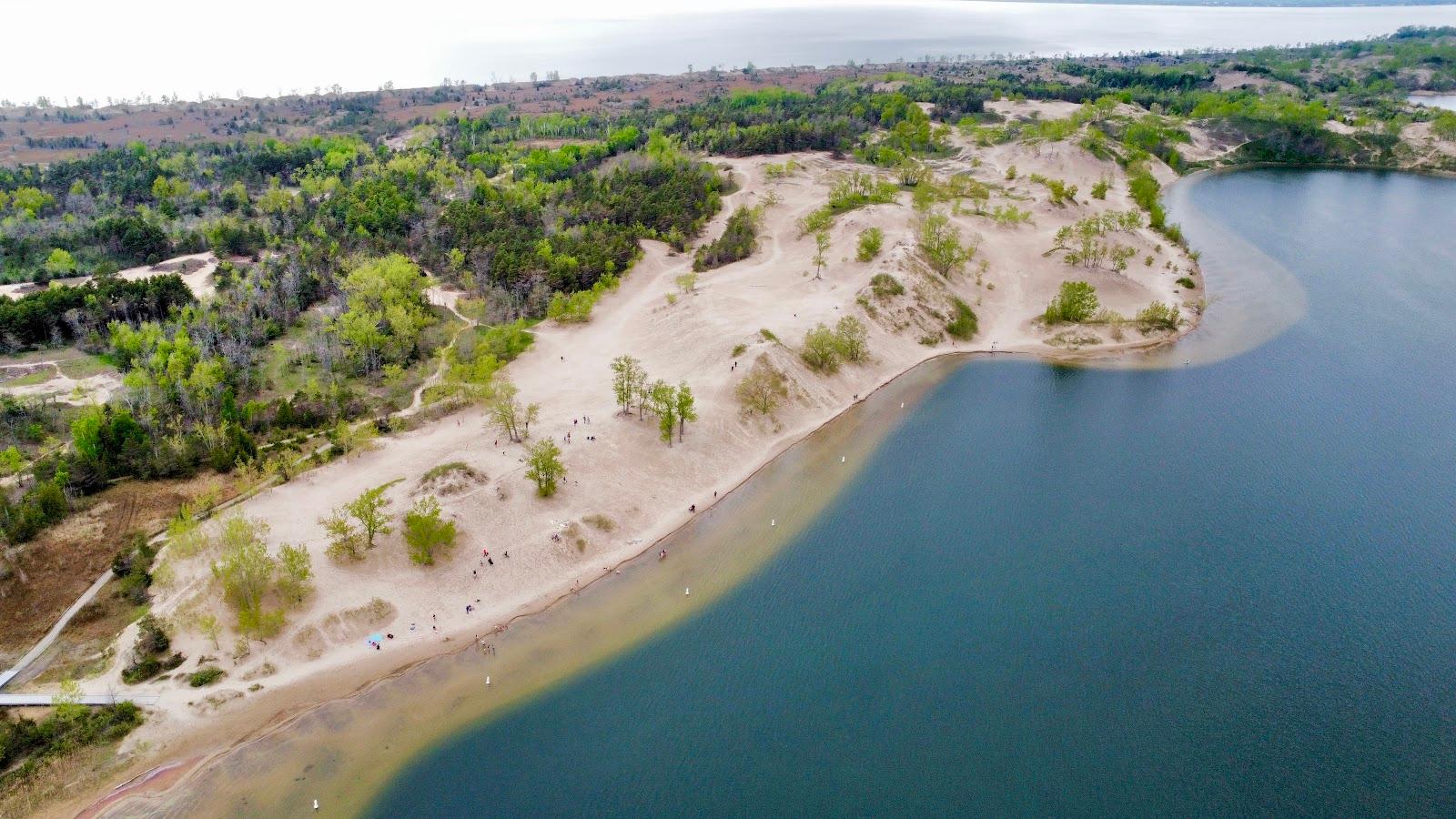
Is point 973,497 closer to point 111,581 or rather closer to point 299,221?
point 111,581

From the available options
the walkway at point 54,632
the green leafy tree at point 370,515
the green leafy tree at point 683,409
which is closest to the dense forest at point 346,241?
the walkway at point 54,632

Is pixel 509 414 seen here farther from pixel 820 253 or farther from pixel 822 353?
pixel 820 253

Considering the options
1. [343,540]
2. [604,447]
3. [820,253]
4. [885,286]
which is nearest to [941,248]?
[885,286]

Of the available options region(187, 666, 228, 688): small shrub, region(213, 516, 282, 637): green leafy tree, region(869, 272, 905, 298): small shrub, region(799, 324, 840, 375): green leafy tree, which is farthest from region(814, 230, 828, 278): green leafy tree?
region(187, 666, 228, 688): small shrub

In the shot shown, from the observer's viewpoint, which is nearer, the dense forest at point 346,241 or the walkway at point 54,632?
the walkway at point 54,632

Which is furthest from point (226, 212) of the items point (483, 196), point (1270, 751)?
point (1270, 751)

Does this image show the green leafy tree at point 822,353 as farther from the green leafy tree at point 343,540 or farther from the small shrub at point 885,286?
the green leafy tree at point 343,540
